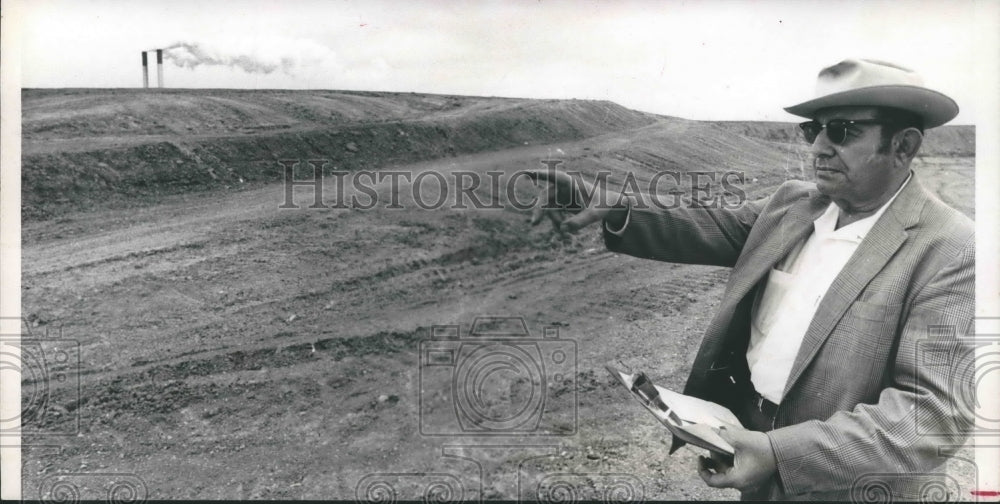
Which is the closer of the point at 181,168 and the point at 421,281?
the point at 421,281

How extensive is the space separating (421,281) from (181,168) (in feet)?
6.90

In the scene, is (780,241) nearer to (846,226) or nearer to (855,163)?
(846,226)

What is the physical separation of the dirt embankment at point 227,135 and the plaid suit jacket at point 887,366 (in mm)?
2673

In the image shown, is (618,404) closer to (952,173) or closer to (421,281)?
(421,281)

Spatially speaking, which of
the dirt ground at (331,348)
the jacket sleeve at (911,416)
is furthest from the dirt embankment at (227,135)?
the jacket sleeve at (911,416)

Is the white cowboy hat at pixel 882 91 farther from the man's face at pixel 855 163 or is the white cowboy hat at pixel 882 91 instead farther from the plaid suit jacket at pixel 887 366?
the plaid suit jacket at pixel 887 366

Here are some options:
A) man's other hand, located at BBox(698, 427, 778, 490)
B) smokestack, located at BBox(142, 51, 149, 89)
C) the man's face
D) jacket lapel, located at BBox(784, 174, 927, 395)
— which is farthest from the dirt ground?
the man's face

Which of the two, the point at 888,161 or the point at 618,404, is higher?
the point at 888,161

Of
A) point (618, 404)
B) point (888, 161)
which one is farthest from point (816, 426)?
point (618, 404)

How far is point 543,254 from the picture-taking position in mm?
5516

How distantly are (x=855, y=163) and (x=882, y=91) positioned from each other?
0.21 metres

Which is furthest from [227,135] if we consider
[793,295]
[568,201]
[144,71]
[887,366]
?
[887,366]

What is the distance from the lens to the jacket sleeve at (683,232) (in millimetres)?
2326

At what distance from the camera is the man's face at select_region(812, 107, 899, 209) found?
204 centimetres
